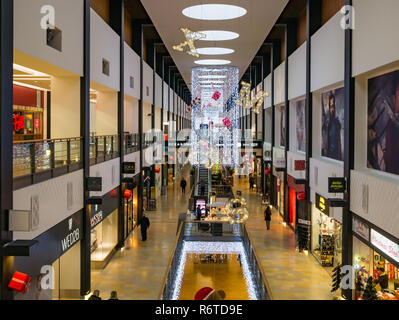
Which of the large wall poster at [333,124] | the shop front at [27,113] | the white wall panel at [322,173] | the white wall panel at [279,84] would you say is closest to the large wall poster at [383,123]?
the white wall panel at [322,173]

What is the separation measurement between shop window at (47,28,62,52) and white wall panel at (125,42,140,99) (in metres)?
8.11

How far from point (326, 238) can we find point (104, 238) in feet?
25.8

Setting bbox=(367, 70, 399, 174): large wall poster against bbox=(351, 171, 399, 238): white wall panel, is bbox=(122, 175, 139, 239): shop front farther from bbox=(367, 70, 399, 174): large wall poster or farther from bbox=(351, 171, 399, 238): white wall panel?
bbox=(367, 70, 399, 174): large wall poster

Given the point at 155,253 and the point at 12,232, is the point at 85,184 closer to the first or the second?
the point at 12,232

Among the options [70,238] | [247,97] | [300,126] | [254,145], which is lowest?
[70,238]

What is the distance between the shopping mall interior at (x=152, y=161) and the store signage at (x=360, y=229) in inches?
3.0

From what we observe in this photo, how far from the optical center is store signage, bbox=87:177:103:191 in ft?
36.5

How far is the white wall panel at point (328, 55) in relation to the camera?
461 inches

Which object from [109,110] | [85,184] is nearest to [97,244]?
[85,184]

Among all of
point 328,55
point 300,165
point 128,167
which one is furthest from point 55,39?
point 300,165

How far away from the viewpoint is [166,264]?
1459 cm

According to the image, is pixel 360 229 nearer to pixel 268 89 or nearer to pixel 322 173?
pixel 322 173

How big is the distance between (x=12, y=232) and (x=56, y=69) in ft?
14.5

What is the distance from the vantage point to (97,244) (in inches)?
568
